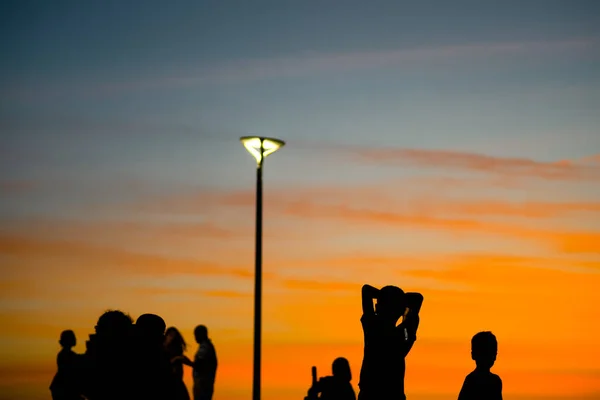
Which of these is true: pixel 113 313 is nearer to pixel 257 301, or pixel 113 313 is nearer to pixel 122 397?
pixel 122 397

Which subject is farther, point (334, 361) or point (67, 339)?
point (67, 339)

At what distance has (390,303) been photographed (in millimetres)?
8969

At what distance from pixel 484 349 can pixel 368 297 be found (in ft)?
4.05

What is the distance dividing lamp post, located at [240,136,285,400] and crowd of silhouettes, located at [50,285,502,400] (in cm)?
553

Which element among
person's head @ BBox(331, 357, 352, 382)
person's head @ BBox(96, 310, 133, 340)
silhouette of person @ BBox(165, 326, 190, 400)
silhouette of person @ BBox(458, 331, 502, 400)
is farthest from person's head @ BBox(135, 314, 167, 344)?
silhouette of person @ BBox(165, 326, 190, 400)

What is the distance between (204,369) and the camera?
1875 centimetres

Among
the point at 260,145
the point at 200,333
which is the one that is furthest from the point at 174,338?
the point at 260,145

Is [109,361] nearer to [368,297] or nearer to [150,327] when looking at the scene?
[150,327]

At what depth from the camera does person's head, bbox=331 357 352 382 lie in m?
11.7

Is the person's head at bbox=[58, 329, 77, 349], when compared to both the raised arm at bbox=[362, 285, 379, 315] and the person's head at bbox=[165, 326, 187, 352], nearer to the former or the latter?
the person's head at bbox=[165, 326, 187, 352]

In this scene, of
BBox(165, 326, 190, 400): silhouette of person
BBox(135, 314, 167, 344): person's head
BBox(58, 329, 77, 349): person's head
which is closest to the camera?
BBox(135, 314, 167, 344): person's head

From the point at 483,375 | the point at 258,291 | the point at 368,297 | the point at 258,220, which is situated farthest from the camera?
the point at 258,220

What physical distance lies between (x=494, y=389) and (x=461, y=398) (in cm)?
29

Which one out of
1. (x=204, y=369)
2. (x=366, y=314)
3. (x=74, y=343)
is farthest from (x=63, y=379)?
(x=366, y=314)
